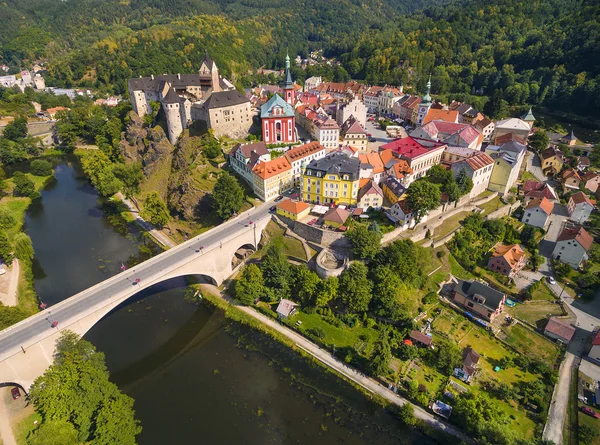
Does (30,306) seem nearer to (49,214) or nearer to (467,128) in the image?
(49,214)

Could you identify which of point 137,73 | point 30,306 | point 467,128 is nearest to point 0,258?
point 30,306

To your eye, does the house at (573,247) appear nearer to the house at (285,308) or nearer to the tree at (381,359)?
the tree at (381,359)

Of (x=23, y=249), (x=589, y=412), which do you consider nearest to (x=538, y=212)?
(x=589, y=412)

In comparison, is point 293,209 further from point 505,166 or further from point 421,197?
point 505,166

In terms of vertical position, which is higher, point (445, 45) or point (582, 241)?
point (445, 45)

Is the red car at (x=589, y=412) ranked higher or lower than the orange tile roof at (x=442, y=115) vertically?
lower

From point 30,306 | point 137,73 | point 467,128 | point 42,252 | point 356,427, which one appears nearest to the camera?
point 356,427

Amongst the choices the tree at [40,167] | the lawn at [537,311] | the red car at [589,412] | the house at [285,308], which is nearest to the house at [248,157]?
the house at [285,308]
